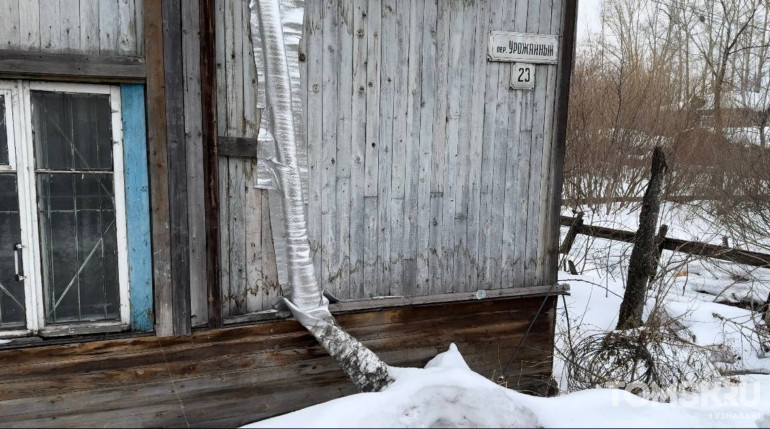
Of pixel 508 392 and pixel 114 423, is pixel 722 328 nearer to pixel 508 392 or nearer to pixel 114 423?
pixel 508 392

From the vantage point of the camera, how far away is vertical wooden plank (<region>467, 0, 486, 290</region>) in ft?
14.9

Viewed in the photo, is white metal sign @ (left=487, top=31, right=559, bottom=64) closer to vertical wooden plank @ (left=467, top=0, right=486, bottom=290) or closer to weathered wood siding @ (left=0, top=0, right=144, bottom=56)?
vertical wooden plank @ (left=467, top=0, right=486, bottom=290)

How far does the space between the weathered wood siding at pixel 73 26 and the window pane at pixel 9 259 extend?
85 cm

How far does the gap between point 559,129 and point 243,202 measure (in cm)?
276

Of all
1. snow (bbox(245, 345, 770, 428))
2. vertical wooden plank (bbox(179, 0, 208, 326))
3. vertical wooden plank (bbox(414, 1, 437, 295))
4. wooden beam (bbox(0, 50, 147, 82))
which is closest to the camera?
snow (bbox(245, 345, 770, 428))

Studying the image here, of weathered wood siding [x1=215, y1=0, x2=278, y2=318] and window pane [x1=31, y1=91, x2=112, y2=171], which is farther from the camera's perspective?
weathered wood siding [x1=215, y1=0, x2=278, y2=318]

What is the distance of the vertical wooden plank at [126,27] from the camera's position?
3.57 metres

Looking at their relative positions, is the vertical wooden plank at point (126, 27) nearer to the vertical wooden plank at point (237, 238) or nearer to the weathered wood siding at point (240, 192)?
the weathered wood siding at point (240, 192)

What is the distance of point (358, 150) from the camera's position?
4.30 meters

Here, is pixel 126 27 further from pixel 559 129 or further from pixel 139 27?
pixel 559 129

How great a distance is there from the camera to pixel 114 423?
3.77 m


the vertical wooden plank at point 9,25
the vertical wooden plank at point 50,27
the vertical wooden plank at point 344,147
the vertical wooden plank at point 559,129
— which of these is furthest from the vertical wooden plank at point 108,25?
the vertical wooden plank at point 559,129

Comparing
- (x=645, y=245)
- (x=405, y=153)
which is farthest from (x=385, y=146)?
(x=645, y=245)

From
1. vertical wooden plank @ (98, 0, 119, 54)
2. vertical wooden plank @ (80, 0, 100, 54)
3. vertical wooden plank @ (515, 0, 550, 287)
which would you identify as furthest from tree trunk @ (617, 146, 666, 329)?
vertical wooden plank @ (80, 0, 100, 54)
